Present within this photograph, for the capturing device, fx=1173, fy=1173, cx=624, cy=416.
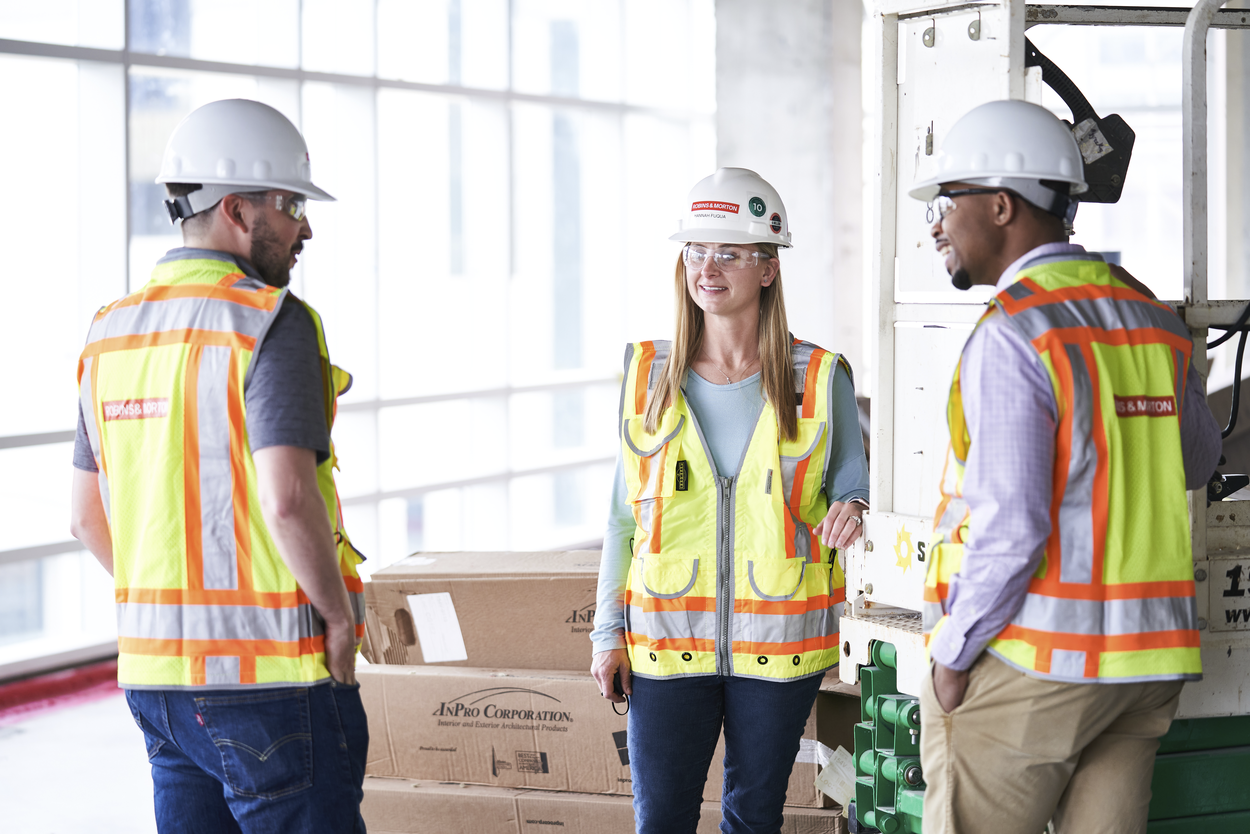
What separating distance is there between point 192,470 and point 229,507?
0.08 m

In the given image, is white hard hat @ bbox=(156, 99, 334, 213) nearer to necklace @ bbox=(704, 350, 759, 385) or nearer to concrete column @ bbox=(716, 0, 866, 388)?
necklace @ bbox=(704, 350, 759, 385)

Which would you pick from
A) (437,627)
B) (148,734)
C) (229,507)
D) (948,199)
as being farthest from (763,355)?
(437,627)

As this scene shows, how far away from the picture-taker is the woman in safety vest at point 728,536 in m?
2.29

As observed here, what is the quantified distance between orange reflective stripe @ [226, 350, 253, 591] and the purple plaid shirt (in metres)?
1.07

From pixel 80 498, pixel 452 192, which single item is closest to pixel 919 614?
pixel 80 498

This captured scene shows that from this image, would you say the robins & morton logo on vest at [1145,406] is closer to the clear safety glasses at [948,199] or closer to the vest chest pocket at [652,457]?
the clear safety glasses at [948,199]

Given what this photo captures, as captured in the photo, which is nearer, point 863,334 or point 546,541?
point 546,541

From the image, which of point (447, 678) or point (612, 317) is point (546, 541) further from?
point (447, 678)

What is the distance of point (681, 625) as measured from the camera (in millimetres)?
2289

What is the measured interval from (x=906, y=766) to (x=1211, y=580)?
2.34ft

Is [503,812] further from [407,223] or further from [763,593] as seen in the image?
[407,223]

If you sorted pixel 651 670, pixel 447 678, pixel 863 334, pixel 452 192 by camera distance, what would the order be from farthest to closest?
pixel 863 334
pixel 452 192
pixel 447 678
pixel 651 670

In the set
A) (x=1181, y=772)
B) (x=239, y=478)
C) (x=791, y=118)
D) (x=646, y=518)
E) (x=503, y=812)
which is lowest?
(x=503, y=812)

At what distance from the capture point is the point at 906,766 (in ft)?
8.02
